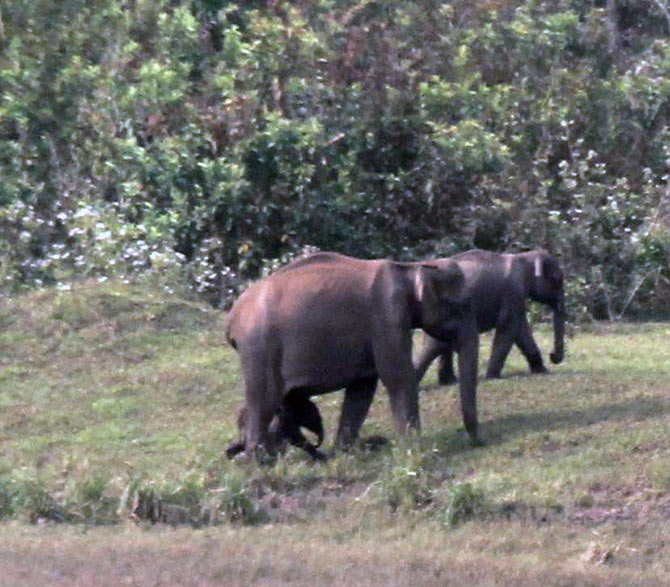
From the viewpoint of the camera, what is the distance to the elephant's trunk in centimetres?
1403

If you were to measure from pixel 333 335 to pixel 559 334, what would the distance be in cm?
335

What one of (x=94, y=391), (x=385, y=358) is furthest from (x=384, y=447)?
(x=94, y=391)

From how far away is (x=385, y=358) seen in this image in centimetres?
1150

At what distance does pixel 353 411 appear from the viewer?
39.0 ft

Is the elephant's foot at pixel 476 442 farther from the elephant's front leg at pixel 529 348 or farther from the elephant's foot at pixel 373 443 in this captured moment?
the elephant's front leg at pixel 529 348

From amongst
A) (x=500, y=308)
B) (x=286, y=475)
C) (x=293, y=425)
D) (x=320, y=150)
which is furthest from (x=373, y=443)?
(x=320, y=150)

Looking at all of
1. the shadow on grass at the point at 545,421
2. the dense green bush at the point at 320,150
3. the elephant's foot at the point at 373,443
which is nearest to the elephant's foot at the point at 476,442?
the shadow on grass at the point at 545,421

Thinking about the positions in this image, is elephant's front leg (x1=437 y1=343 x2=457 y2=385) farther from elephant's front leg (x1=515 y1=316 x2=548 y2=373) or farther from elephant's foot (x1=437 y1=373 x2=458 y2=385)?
elephant's front leg (x1=515 y1=316 x2=548 y2=373)

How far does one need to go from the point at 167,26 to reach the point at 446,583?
13351 mm

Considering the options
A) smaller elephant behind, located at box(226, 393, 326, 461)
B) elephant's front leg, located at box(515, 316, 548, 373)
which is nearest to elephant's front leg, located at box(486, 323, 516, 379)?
elephant's front leg, located at box(515, 316, 548, 373)

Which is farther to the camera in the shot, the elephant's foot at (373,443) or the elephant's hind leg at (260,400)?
the elephant's foot at (373,443)

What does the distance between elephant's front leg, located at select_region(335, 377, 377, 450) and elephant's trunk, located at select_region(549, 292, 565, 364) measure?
2.70 meters

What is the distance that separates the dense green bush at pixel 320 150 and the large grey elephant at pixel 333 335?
5.39m

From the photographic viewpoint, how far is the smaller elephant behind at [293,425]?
1172 centimetres
